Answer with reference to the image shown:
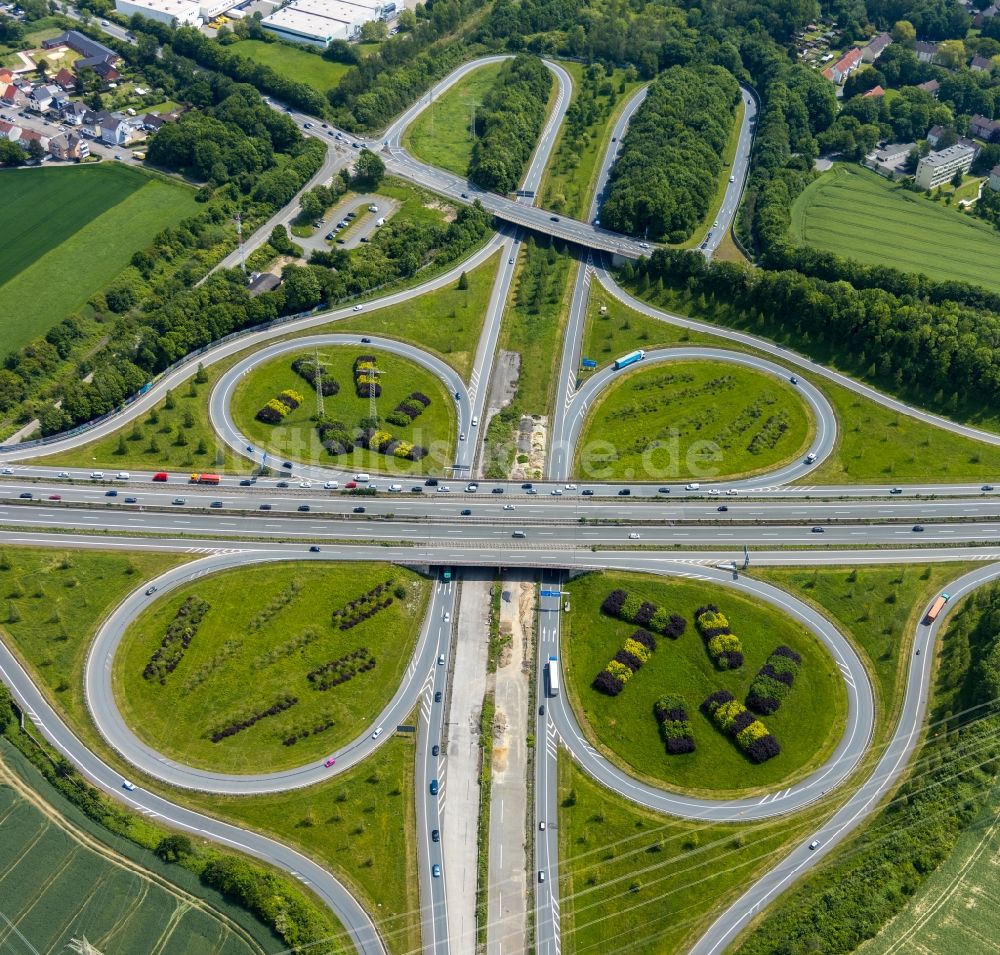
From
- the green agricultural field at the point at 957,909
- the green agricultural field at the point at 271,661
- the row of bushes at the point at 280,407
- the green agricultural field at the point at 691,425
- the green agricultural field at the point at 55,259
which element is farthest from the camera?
the green agricultural field at the point at 55,259

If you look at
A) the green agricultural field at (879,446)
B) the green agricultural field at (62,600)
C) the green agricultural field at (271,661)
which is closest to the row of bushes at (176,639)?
the green agricultural field at (271,661)

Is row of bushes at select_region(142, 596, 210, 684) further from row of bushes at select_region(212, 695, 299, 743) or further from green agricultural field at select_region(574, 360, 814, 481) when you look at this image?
green agricultural field at select_region(574, 360, 814, 481)

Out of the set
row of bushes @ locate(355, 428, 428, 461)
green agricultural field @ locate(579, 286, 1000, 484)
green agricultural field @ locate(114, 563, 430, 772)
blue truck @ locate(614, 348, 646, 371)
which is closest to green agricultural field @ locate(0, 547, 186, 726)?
green agricultural field @ locate(114, 563, 430, 772)

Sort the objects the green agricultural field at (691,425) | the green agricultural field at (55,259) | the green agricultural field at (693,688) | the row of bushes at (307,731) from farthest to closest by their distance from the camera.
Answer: the green agricultural field at (55,259) → the green agricultural field at (691,425) → the row of bushes at (307,731) → the green agricultural field at (693,688)

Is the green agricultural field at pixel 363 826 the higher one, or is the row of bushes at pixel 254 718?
the row of bushes at pixel 254 718

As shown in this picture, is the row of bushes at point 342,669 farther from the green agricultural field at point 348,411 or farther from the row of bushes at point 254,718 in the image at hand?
the green agricultural field at point 348,411

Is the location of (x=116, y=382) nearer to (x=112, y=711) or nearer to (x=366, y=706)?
(x=112, y=711)
